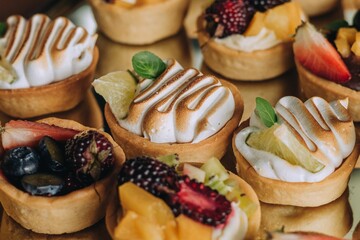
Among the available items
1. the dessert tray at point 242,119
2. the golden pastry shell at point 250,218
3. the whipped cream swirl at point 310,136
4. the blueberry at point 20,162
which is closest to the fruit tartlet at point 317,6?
the dessert tray at point 242,119

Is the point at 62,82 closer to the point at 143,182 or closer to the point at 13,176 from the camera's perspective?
the point at 13,176

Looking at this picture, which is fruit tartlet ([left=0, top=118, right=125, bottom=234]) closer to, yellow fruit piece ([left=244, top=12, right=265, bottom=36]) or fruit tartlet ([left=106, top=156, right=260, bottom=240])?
fruit tartlet ([left=106, top=156, right=260, bottom=240])

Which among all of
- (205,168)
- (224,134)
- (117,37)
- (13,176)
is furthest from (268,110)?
(117,37)

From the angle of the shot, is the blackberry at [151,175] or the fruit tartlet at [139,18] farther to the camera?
the fruit tartlet at [139,18]

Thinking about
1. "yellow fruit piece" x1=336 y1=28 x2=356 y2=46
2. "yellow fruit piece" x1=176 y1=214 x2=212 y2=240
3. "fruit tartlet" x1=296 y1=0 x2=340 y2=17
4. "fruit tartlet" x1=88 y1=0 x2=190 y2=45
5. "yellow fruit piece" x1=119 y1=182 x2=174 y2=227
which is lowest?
"fruit tartlet" x1=296 y1=0 x2=340 y2=17

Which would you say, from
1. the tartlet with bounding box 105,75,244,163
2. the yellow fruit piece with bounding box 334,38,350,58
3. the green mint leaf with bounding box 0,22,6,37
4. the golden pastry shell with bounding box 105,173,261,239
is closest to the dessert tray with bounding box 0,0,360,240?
the golden pastry shell with bounding box 105,173,261,239

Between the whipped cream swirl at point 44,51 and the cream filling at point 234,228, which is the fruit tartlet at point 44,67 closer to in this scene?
the whipped cream swirl at point 44,51

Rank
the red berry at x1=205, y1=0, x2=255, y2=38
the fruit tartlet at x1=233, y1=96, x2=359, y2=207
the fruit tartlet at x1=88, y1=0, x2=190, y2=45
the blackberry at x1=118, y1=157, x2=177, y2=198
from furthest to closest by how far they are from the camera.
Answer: the fruit tartlet at x1=88, y1=0, x2=190, y2=45
the red berry at x1=205, y1=0, x2=255, y2=38
the fruit tartlet at x1=233, y1=96, x2=359, y2=207
the blackberry at x1=118, y1=157, x2=177, y2=198
